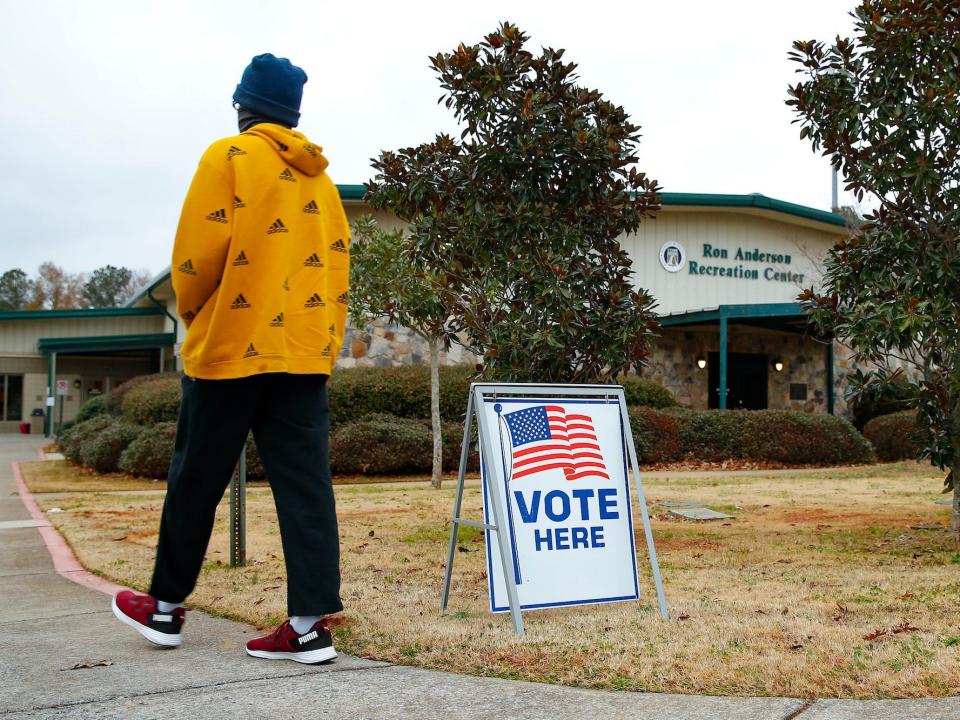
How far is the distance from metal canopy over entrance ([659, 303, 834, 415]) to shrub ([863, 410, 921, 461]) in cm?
245

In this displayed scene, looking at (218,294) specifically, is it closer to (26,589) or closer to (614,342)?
(26,589)

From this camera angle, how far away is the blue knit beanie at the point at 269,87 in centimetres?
374

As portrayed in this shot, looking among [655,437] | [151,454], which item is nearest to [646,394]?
[655,437]

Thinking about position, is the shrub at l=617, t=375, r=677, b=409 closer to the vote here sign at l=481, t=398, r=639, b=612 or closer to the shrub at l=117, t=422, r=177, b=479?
the shrub at l=117, t=422, r=177, b=479

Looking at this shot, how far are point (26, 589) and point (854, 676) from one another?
4.38 meters

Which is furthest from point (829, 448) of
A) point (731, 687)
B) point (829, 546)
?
point (731, 687)

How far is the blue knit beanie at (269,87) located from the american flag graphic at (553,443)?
180cm

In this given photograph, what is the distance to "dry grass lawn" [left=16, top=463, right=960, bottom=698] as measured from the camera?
3574mm

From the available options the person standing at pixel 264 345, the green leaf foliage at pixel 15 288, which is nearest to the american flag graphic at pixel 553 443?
the person standing at pixel 264 345

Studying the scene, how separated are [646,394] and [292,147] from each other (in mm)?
17246

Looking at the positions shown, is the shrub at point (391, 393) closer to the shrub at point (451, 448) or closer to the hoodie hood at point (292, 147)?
the shrub at point (451, 448)

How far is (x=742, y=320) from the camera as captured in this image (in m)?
23.4

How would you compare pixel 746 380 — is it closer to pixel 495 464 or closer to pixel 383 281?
pixel 383 281

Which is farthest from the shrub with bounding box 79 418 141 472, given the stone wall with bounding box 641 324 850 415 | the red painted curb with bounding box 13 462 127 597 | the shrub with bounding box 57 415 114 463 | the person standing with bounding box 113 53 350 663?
the person standing with bounding box 113 53 350 663
